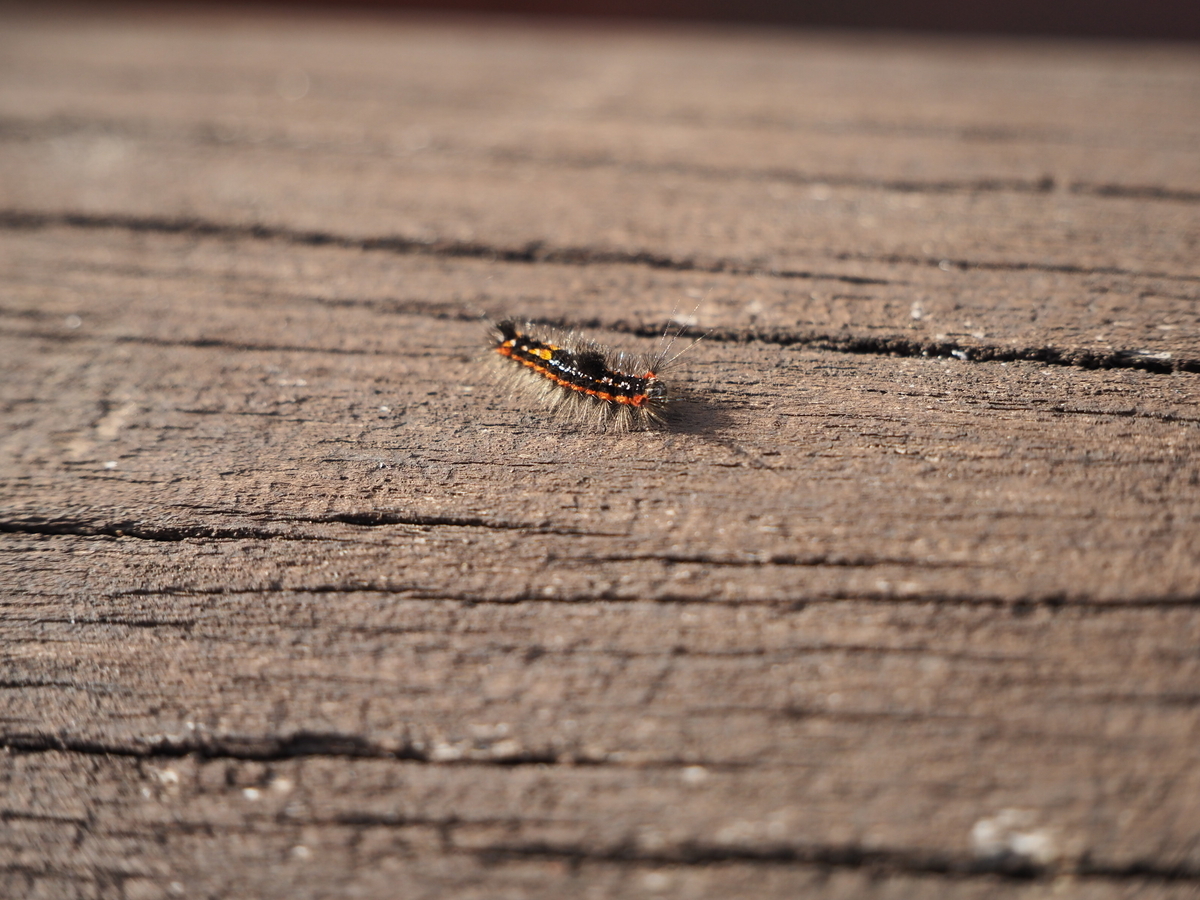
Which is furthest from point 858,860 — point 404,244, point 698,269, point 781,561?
point 404,244

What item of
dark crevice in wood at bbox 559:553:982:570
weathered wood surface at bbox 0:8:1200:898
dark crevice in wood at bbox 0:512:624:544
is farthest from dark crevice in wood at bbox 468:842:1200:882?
dark crevice in wood at bbox 0:512:624:544

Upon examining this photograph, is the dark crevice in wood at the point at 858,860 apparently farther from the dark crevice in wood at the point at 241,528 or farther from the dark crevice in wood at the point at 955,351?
the dark crevice in wood at the point at 955,351

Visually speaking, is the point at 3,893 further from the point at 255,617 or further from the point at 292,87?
the point at 292,87

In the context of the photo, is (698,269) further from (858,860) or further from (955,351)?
(858,860)

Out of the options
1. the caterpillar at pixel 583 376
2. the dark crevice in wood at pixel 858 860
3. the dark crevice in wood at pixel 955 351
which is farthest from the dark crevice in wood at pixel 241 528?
the dark crevice in wood at pixel 955 351

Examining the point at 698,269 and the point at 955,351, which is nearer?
the point at 955,351

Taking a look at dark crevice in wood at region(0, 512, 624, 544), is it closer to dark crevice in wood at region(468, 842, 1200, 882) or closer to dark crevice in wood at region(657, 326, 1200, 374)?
dark crevice in wood at region(468, 842, 1200, 882)
